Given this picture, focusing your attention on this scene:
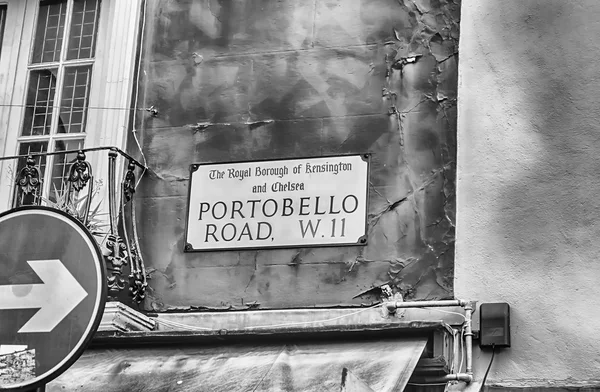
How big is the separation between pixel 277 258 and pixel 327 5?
236cm

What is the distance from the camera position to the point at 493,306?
30.4 ft

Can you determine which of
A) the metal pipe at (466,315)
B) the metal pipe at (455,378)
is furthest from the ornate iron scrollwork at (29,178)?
the metal pipe at (455,378)

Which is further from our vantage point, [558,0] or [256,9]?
[256,9]

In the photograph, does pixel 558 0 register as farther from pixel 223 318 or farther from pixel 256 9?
pixel 223 318

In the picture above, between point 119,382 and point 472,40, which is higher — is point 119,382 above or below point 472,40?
below

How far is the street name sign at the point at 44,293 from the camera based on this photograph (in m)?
7.65

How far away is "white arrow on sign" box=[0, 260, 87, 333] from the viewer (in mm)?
7840

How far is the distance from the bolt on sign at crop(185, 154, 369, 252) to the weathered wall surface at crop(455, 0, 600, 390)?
3.02 ft

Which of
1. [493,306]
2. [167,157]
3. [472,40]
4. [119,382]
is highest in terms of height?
[472,40]

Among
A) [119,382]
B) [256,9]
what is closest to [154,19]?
[256,9]

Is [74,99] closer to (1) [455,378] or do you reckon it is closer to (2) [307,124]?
(2) [307,124]

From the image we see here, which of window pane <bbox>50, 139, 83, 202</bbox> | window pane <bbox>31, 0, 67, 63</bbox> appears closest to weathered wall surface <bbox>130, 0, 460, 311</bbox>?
window pane <bbox>50, 139, 83, 202</bbox>

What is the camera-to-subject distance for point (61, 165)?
10.9m

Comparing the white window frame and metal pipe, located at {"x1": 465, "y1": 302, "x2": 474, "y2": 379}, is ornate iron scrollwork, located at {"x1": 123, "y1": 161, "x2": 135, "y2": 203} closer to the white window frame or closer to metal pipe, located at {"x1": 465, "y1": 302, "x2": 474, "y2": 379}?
the white window frame
